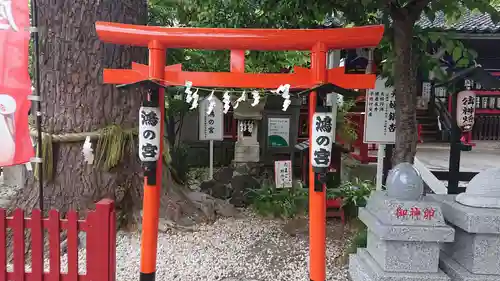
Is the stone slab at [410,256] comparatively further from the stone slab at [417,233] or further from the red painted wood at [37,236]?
the red painted wood at [37,236]

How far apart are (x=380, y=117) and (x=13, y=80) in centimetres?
418

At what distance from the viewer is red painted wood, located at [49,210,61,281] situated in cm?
291

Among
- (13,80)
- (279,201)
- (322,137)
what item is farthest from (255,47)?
(279,201)

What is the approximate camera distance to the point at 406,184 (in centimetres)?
308

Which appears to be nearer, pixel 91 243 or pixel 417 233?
pixel 91 243

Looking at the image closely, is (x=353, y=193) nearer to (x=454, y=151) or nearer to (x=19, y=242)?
(x=454, y=151)

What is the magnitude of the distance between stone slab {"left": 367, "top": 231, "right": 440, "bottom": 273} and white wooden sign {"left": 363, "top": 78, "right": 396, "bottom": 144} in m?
2.21

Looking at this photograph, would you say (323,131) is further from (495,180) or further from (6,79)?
(6,79)

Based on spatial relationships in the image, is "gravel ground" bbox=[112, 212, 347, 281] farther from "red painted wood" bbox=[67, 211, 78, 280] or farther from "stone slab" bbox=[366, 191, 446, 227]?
"stone slab" bbox=[366, 191, 446, 227]

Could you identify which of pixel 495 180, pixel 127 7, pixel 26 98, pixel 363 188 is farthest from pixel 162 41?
pixel 363 188

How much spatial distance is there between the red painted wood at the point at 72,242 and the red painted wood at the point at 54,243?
102 mm

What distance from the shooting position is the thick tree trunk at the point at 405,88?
3.72m

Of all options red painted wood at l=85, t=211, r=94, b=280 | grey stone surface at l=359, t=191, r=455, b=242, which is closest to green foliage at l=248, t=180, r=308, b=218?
grey stone surface at l=359, t=191, r=455, b=242

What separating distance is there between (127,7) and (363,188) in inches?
172
